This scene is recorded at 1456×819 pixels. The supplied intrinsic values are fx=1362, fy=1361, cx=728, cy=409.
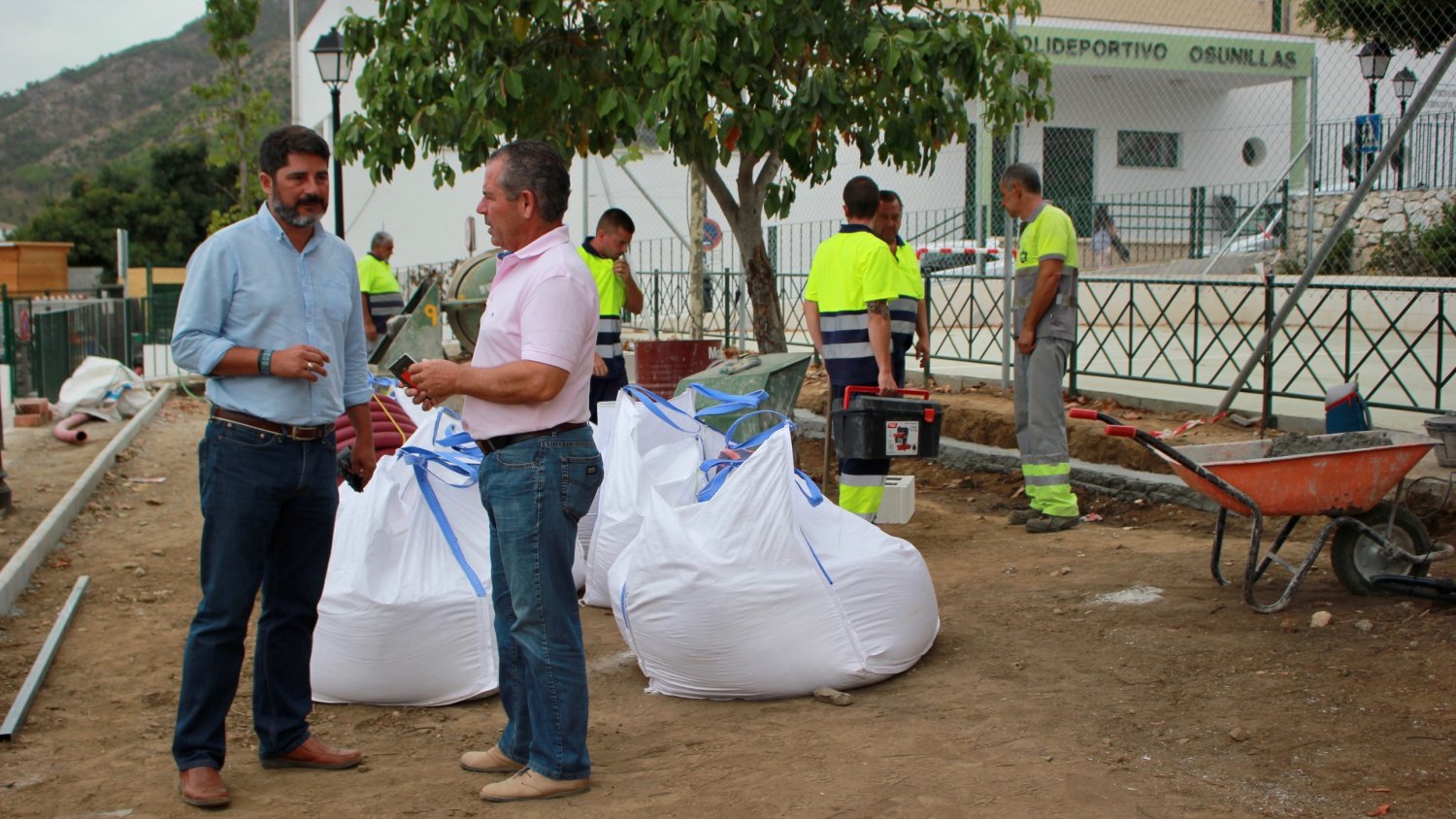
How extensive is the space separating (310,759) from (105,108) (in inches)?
4207

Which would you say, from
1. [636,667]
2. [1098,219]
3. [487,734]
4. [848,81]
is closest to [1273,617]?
[636,667]

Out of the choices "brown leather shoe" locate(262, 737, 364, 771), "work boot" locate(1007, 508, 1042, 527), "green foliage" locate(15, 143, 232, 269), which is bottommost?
"brown leather shoe" locate(262, 737, 364, 771)

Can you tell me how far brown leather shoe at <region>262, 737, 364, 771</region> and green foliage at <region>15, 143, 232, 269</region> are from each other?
43.5m

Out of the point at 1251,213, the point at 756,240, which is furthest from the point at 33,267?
the point at 1251,213

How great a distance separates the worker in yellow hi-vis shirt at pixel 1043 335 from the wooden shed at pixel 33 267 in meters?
20.6

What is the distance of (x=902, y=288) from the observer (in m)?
6.86

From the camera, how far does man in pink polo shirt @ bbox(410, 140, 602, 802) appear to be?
130 inches

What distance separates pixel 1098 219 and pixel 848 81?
575cm

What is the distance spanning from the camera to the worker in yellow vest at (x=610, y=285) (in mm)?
7871

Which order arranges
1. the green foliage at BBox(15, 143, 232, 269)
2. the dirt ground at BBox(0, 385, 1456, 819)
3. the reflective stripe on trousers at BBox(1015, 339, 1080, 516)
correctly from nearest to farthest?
the dirt ground at BBox(0, 385, 1456, 819)
the reflective stripe on trousers at BBox(1015, 339, 1080, 516)
the green foliage at BBox(15, 143, 232, 269)

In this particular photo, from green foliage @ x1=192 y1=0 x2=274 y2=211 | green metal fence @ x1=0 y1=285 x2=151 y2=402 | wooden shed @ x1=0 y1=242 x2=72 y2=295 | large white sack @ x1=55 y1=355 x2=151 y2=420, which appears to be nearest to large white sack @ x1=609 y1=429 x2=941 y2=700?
large white sack @ x1=55 y1=355 x2=151 y2=420

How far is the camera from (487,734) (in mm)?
4199

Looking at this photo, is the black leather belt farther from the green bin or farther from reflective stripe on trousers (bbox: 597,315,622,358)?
reflective stripe on trousers (bbox: 597,315,622,358)

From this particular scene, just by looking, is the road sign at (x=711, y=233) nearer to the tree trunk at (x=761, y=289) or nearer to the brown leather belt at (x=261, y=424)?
the tree trunk at (x=761, y=289)
